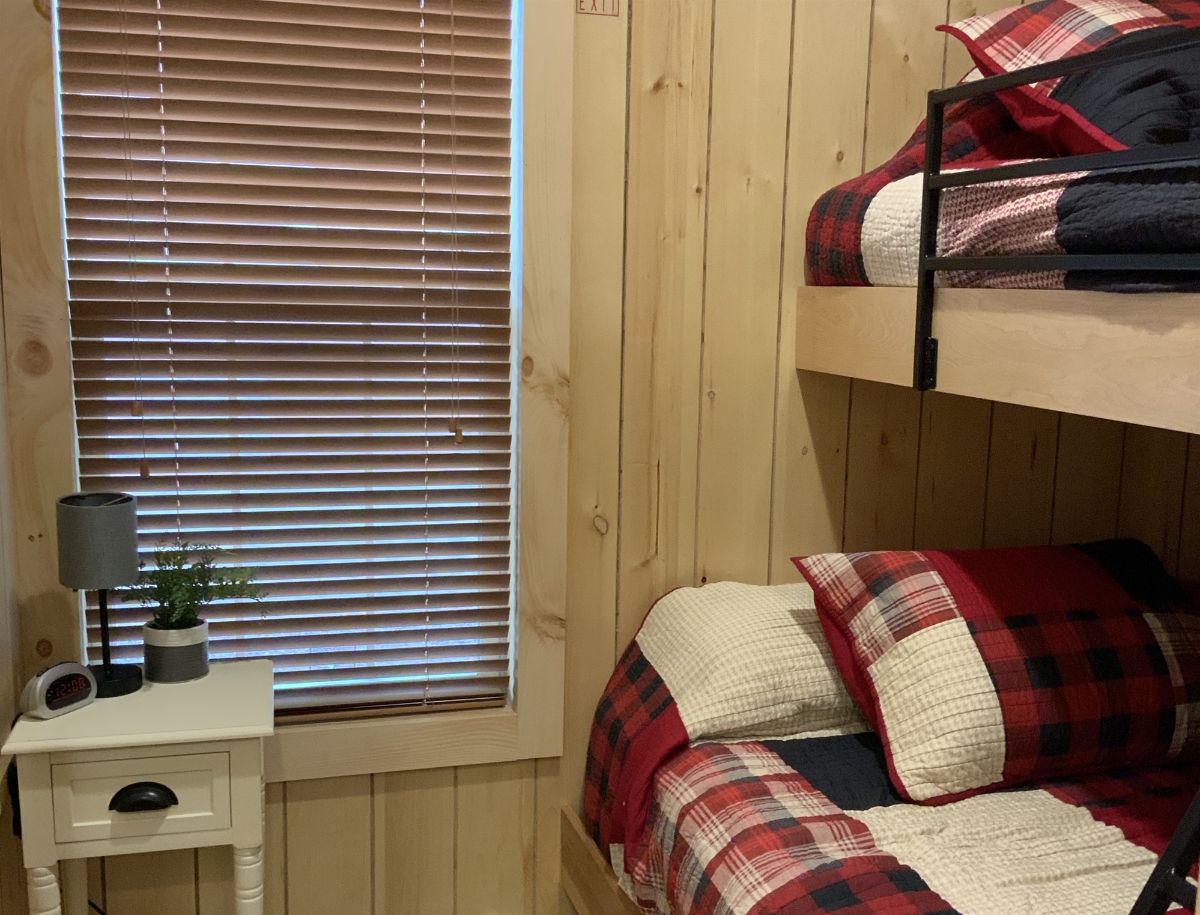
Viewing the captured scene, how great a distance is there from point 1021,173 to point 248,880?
57.6 inches

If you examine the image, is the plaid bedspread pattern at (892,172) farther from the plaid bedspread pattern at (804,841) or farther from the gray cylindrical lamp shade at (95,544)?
the gray cylindrical lamp shade at (95,544)

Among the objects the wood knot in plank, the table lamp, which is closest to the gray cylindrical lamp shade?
the table lamp

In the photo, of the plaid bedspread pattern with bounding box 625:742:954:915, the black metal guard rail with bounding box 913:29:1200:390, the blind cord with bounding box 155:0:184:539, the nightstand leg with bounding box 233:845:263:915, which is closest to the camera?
the black metal guard rail with bounding box 913:29:1200:390

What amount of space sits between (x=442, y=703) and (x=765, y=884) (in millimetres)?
792

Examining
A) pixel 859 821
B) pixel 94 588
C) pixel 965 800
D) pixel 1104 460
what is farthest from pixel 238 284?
pixel 1104 460

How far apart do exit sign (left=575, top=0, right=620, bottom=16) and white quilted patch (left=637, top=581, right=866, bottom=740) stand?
1.05 meters

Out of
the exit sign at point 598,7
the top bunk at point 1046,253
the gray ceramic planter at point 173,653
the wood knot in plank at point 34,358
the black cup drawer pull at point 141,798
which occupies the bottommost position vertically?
the black cup drawer pull at point 141,798

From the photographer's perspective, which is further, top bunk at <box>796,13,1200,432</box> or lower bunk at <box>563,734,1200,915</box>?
lower bunk at <box>563,734,1200,915</box>

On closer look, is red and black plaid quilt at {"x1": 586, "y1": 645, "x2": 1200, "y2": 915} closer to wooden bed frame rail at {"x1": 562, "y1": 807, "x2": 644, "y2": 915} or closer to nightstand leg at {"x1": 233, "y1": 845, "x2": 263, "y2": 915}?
wooden bed frame rail at {"x1": 562, "y1": 807, "x2": 644, "y2": 915}

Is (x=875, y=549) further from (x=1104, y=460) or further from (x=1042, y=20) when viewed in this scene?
(x=1042, y=20)

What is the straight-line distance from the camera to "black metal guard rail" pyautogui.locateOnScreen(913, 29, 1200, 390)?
1.18 metres

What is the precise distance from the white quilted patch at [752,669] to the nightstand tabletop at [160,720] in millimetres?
672

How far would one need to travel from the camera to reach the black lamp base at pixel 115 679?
67.3 inches

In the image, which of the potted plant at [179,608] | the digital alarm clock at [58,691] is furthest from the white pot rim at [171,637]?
the digital alarm clock at [58,691]
